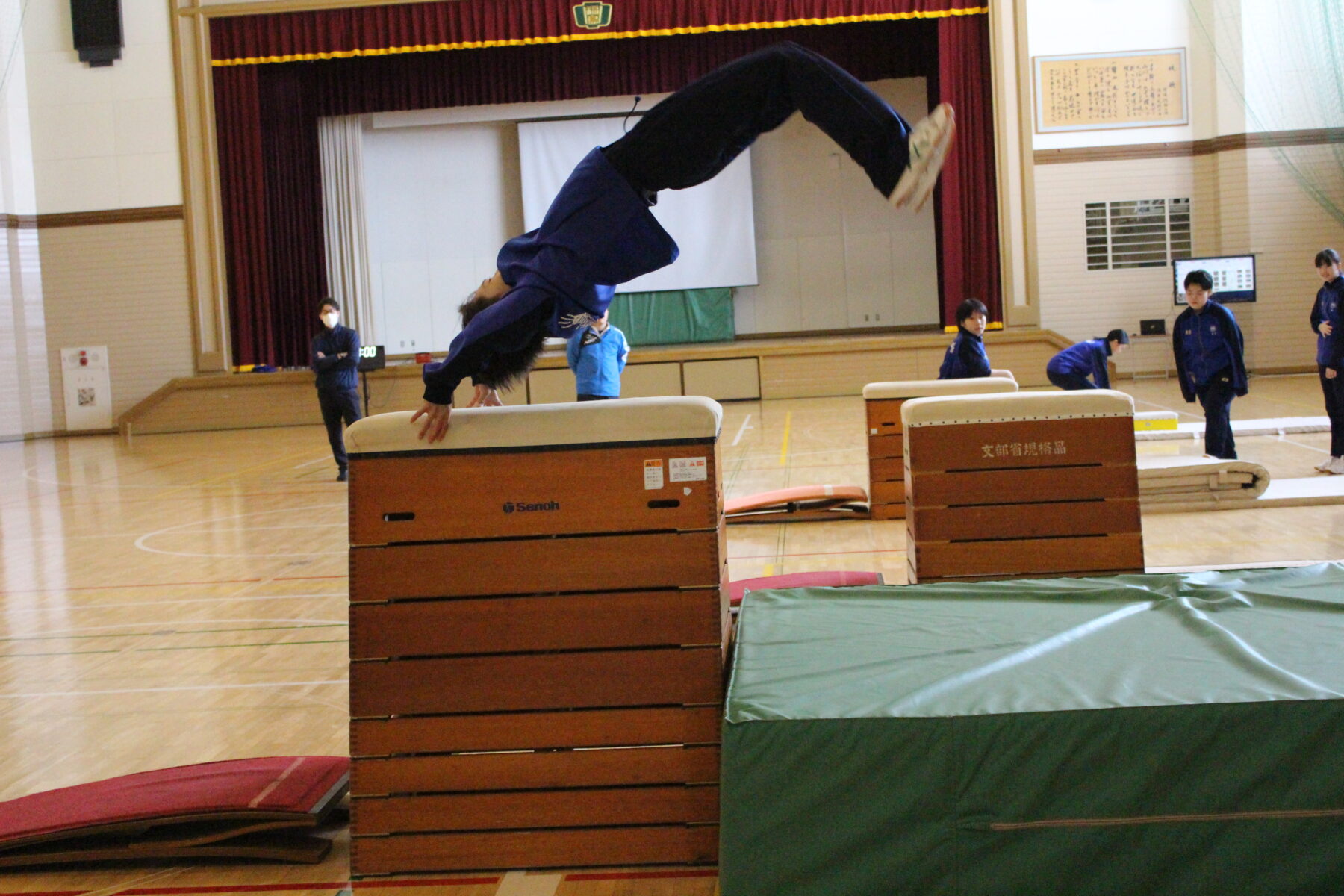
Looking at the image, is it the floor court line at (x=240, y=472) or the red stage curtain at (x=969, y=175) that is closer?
the floor court line at (x=240, y=472)

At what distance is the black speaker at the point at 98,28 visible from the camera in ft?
54.4

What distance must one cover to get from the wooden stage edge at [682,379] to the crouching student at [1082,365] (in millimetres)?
6586

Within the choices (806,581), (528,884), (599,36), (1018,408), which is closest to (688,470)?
(528,884)

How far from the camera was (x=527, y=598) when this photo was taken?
294 cm

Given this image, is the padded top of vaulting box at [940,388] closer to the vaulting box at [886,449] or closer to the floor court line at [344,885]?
A: the vaulting box at [886,449]

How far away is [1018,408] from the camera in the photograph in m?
4.45

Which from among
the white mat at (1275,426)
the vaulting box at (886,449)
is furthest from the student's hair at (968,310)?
the white mat at (1275,426)

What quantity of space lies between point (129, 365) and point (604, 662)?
1634cm

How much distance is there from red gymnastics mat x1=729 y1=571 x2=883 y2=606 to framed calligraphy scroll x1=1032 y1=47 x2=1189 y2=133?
12979 mm

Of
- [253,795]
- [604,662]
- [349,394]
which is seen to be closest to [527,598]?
[604,662]

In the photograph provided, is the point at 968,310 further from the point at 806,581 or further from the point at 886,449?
the point at 806,581

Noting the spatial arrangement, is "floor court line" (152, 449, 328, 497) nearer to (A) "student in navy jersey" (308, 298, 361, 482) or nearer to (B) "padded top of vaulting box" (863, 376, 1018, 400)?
(A) "student in navy jersey" (308, 298, 361, 482)

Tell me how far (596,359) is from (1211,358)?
427 cm

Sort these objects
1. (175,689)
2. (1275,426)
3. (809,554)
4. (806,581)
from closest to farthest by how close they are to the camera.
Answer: (175,689), (806,581), (809,554), (1275,426)
